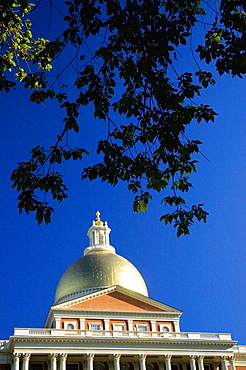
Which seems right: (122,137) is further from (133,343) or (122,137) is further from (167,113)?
(133,343)

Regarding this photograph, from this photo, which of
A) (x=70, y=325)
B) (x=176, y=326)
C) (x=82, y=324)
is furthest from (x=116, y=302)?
(x=176, y=326)

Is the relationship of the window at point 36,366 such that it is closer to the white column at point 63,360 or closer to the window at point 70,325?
the white column at point 63,360

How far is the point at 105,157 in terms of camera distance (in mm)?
11641

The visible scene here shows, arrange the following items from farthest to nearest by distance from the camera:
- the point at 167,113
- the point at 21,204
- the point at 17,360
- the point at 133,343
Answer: the point at 133,343 → the point at 17,360 → the point at 167,113 → the point at 21,204

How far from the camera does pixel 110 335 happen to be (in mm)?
47094

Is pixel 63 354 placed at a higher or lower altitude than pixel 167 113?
higher

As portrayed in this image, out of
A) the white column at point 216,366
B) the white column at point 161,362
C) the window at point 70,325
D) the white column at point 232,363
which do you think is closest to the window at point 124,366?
the white column at point 161,362

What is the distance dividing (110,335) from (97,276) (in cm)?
901

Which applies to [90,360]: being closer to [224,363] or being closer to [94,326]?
[94,326]

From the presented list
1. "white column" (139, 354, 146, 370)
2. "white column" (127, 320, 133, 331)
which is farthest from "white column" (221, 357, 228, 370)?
"white column" (127, 320, 133, 331)

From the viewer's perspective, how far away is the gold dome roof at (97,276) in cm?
5475

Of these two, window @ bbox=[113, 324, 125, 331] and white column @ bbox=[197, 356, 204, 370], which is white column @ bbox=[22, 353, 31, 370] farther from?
white column @ bbox=[197, 356, 204, 370]

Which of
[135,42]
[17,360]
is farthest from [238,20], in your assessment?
[17,360]

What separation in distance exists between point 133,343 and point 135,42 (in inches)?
1570
